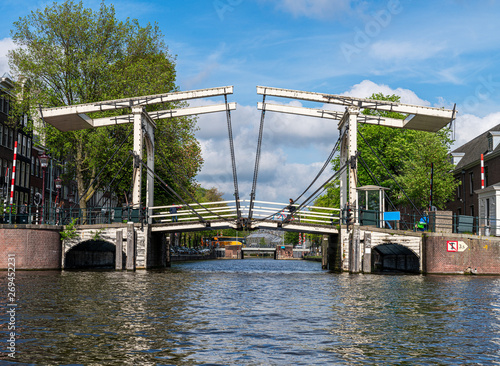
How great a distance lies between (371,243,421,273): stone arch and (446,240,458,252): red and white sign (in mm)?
1466

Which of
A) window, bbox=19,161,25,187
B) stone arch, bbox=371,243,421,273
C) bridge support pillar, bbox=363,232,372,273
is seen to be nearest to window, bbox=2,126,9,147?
window, bbox=19,161,25,187

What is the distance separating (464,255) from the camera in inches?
1065

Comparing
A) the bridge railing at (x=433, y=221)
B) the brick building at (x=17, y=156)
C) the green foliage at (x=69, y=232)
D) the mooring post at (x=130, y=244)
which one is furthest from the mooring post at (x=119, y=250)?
the brick building at (x=17, y=156)

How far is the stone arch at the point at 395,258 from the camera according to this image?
103ft

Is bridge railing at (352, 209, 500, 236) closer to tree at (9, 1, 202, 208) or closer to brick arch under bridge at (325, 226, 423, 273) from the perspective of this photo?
brick arch under bridge at (325, 226, 423, 273)

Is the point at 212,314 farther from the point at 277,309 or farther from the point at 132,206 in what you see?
the point at 132,206

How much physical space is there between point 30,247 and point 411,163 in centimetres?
2415

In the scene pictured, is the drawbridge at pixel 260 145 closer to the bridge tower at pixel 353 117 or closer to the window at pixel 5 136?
the bridge tower at pixel 353 117

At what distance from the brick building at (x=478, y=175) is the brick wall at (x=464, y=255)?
893cm

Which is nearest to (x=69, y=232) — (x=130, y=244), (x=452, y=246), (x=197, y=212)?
(x=130, y=244)

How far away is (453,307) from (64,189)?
54.4 meters

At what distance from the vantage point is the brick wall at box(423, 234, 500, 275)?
27047 mm

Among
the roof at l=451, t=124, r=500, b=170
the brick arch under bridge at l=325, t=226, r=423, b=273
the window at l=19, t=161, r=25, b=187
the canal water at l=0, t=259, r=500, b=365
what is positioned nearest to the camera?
the canal water at l=0, t=259, r=500, b=365

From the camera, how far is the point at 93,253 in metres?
38.6
